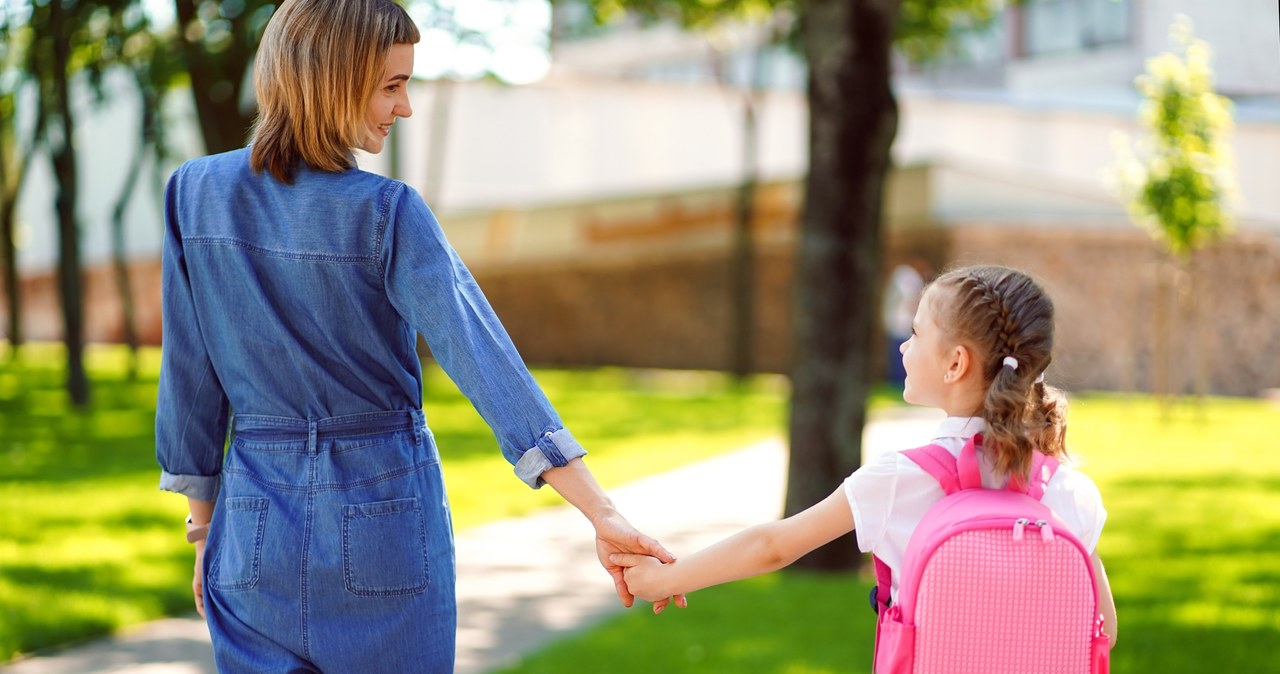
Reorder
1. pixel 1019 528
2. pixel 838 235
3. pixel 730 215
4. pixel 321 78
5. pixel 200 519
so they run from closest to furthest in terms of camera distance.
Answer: pixel 1019 528 < pixel 321 78 < pixel 200 519 < pixel 838 235 < pixel 730 215

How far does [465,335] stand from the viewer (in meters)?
2.51

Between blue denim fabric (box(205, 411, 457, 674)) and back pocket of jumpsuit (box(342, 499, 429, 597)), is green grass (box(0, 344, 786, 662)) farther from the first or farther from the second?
back pocket of jumpsuit (box(342, 499, 429, 597))

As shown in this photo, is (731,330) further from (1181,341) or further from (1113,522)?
(1113,522)

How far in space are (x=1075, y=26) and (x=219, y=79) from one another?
712 cm

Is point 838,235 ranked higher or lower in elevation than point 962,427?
lower

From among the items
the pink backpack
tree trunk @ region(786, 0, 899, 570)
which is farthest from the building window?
the pink backpack

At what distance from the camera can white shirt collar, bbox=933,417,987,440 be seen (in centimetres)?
255

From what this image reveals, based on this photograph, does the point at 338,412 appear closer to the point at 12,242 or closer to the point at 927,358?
the point at 927,358

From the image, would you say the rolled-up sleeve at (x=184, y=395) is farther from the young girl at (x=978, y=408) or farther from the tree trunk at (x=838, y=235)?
the tree trunk at (x=838, y=235)

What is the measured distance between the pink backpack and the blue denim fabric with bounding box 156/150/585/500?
627mm

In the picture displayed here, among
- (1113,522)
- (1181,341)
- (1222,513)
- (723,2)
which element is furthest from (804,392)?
(1181,341)

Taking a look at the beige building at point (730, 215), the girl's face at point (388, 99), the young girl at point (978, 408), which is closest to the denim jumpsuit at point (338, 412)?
the girl's face at point (388, 99)

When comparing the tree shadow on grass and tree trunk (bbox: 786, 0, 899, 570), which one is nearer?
the tree shadow on grass

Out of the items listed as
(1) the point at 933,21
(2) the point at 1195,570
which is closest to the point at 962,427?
(2) the point at 1195,570
